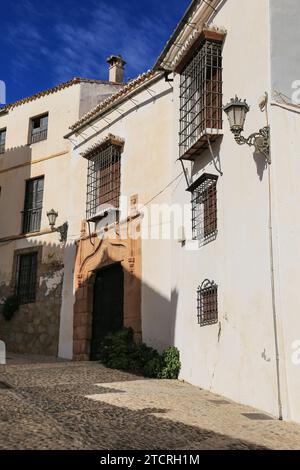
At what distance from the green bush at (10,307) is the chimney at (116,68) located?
721 cm

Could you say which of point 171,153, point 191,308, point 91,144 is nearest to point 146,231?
point 171,153

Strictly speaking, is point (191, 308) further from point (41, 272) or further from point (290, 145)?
point (41, 272)

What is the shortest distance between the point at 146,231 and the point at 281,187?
4.48 meters

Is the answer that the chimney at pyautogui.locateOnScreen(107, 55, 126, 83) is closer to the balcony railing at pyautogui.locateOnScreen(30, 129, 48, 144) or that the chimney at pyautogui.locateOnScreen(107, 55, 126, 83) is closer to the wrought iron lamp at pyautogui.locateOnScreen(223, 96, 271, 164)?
the balcony railing at pyautogui.locateOnScreen(30, 129, 48, 144)

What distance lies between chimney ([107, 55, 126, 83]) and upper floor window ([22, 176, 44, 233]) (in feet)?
13.3

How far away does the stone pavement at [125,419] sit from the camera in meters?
4.46

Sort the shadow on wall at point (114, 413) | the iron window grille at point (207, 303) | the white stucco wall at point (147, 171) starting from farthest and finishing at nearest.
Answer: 1. the white stucco wall at point (147, 171)
2. the iron window grille at point (207, 303)
3. the shadow on wall at point (114, 413)

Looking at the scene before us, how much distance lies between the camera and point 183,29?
31.2ft

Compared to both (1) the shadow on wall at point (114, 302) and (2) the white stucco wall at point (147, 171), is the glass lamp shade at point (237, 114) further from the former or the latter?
(1) the shadow on wall at point (114, 302)

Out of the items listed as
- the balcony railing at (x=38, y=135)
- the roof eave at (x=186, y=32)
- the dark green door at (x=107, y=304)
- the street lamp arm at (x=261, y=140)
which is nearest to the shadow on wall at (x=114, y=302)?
the dark green door at (x=107, y=304)

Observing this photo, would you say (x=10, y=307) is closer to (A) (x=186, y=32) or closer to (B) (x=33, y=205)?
(B) (x=33, y=205)

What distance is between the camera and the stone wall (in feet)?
42.4

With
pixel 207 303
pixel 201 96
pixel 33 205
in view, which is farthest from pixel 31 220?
pixel 207 303

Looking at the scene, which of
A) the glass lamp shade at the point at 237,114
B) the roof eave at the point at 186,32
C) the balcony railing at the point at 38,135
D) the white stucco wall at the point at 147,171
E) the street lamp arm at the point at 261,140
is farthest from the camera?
the balcony railing at the point at 38,135
